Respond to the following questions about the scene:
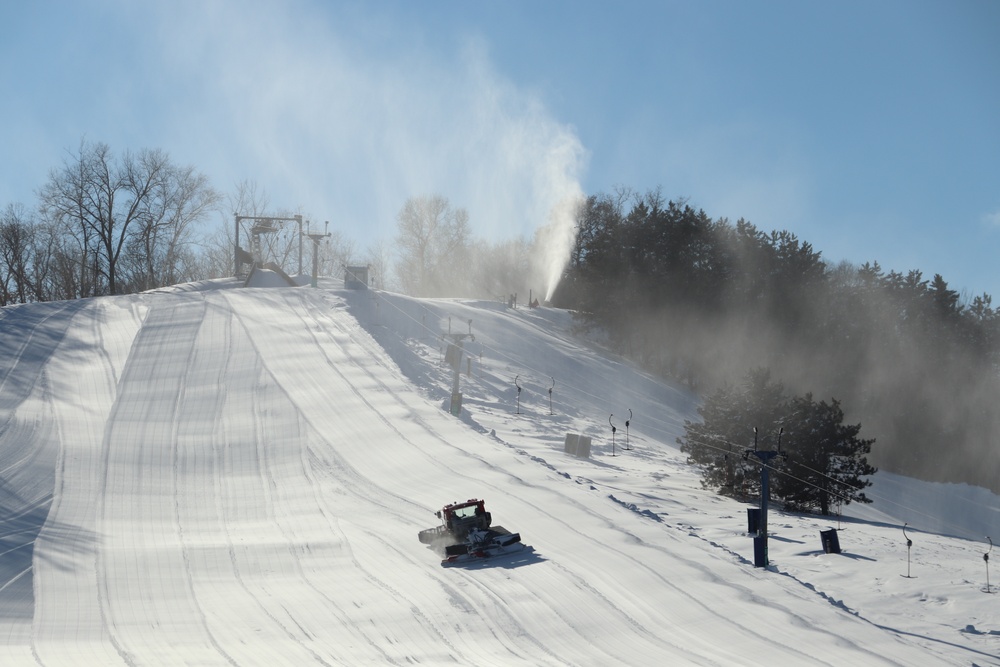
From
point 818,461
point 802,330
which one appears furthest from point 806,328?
point 818,461

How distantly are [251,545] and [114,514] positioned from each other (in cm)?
358

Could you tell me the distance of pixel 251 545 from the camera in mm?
16797

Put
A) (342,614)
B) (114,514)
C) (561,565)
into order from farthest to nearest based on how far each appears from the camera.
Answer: (114,514), (561,565), (342,614)

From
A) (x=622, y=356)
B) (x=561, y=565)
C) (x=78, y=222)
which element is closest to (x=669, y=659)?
(x=561, y=565)

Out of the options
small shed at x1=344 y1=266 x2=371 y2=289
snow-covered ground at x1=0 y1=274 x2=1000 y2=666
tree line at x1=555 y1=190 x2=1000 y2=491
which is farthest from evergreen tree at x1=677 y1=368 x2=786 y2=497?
small shed at x1=344 y1=266 x2=371 y2=289

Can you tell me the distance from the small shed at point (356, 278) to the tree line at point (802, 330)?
11.2 meters

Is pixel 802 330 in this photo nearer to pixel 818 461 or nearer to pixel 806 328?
pixel 806 328

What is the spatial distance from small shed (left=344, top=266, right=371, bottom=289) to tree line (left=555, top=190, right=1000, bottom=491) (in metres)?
11.2

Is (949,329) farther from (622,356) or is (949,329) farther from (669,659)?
(669,659)

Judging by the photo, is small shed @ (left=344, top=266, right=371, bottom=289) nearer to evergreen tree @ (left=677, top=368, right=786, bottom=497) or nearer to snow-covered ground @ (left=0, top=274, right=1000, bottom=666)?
snow-covered ground @ (left=0, top=274, right=1000, bottom=666)

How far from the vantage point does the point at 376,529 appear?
17.6m

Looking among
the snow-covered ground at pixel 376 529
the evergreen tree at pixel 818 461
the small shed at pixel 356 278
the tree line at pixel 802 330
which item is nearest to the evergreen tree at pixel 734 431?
the evergreen tree at pixel 818 461

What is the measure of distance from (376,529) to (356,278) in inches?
1129

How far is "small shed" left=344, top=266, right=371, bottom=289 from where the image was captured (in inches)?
1732
